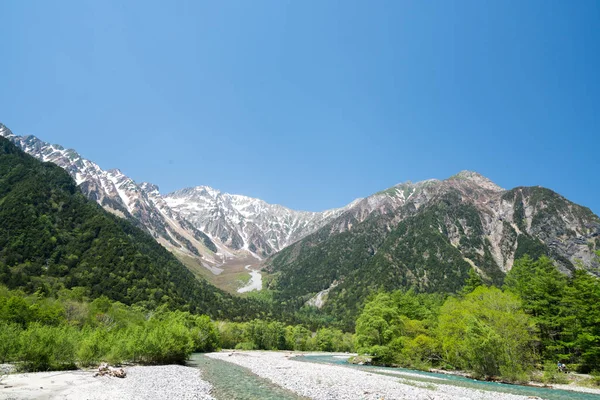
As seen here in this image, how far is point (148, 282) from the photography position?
488ft

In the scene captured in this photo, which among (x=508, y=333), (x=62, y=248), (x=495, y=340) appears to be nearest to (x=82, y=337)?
(x=495, y=340)

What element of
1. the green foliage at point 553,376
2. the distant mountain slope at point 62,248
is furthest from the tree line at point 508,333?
the distant mountain slope at point 62,248

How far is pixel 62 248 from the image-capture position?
141m

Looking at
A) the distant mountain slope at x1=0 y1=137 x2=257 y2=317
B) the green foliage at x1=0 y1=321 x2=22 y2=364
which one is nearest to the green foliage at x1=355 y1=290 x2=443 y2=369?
the green foliage at x1=0 y1=321 x2=22 y2=364

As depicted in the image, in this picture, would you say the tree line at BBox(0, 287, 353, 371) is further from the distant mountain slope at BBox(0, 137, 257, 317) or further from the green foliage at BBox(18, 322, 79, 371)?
the distant mountain slope at BBox(0, 137, 257, 317)


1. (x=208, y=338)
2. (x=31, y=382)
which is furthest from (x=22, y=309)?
(x=208, y=338)

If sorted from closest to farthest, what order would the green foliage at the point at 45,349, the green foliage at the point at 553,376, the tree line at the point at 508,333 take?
1. the green foliage at the point at 45,349
2. the green foliage at the point at 553,376
3. the tree line at the point at 508,333

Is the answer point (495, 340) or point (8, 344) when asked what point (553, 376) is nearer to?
point (495, 340)

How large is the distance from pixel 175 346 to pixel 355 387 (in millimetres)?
35281

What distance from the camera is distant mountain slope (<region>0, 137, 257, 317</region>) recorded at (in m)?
126

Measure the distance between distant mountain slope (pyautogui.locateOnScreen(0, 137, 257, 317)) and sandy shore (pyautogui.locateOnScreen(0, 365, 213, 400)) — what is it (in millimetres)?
90381

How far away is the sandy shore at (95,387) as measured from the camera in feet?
79.6

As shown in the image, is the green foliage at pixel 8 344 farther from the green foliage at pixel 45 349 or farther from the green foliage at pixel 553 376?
the green foliage at pixel 553 376

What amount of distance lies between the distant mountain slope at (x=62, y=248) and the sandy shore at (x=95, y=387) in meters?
90.4
